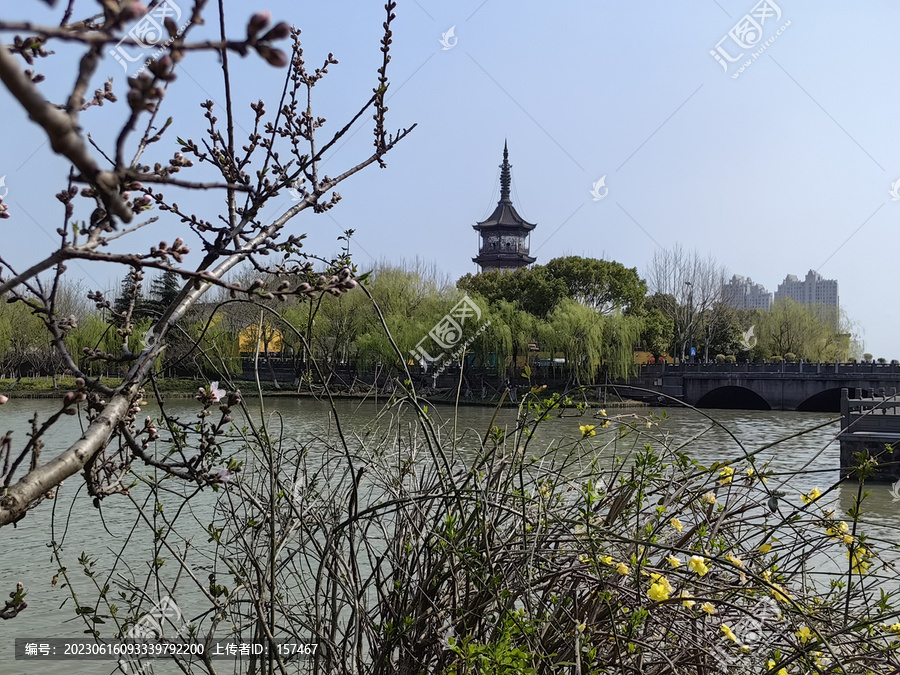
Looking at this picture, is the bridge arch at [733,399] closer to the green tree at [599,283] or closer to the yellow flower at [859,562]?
the green tree at [599,283]

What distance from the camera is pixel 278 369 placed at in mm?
43781

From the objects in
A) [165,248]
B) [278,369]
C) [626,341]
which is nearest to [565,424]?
[626,341]

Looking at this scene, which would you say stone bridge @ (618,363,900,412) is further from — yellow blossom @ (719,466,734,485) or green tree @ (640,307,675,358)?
yellow blossom @ (719,466,734,485)

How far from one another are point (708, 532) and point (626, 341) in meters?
33.6

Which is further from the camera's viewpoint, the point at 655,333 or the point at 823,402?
the point at 655,333

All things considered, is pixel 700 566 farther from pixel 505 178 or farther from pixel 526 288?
pixel 505 178

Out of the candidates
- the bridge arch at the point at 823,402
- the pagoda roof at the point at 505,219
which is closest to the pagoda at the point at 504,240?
the pagoda roof at the point at 505,219

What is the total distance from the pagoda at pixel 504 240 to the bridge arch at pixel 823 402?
34.8m

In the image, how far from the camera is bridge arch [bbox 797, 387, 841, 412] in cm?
3691

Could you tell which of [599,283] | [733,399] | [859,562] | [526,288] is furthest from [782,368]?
[859,562]

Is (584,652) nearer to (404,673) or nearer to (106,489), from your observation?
(404,673)
